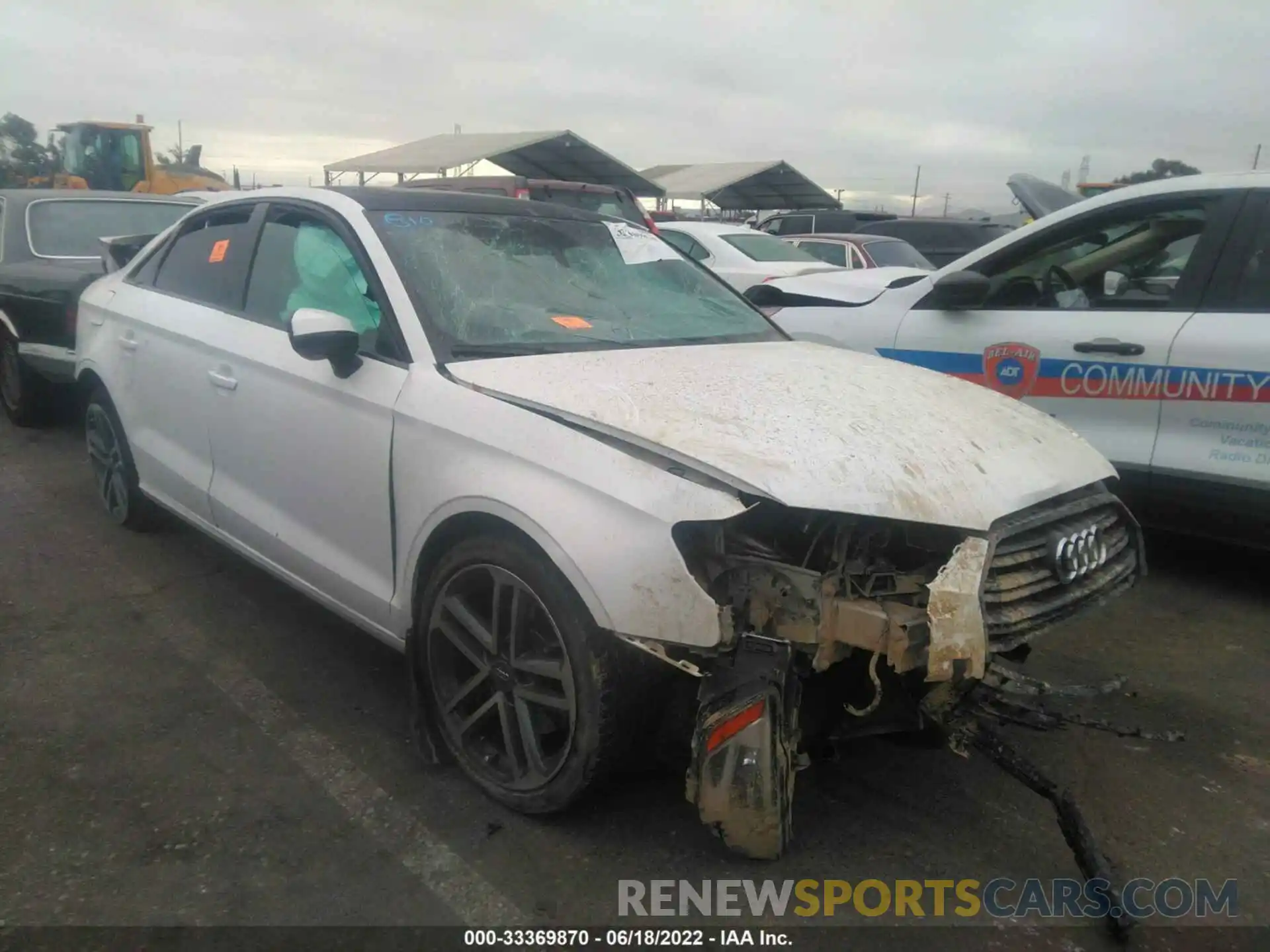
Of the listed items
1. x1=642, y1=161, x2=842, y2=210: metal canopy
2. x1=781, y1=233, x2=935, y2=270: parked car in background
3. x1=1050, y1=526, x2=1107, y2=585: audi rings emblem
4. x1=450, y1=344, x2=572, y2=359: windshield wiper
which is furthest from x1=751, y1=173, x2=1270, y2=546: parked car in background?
x1=642, y1=161, x2=842, y2=210: metal canopy

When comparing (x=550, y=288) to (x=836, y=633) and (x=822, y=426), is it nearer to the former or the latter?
(x=822, y=426)

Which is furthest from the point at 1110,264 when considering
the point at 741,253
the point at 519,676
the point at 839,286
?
the point at 741,253

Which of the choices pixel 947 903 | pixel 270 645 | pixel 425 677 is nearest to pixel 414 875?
pixel 425 677

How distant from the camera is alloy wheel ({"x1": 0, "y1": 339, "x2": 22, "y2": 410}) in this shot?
22.2ft

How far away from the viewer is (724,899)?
245cm

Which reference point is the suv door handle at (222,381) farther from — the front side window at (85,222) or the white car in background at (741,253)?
the white car in background at (741,253)

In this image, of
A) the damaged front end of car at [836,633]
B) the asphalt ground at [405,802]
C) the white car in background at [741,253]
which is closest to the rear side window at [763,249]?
the white car in background at [741,253]

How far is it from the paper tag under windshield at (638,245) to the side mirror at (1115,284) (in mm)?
1999

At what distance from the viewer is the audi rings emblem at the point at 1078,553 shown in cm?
255

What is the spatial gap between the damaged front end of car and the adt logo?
7.38 ft

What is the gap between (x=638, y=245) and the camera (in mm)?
3867

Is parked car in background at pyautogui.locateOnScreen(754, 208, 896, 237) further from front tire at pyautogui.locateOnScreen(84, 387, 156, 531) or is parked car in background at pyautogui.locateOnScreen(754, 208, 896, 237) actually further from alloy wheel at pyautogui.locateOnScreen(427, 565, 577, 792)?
alloy wheel at pyautogui.locateOnScreen(427, 565, 577, 792)

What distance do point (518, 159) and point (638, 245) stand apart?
18201 mm

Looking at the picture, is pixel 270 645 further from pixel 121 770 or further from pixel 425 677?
pixel 425 677
